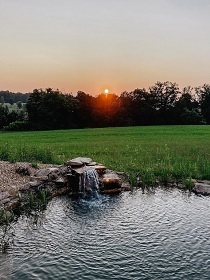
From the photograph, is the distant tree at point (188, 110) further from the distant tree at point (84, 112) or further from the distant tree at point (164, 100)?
→ the distant tree at point (84, 112)

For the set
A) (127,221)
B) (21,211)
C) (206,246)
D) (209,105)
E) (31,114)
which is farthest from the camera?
(209,105)

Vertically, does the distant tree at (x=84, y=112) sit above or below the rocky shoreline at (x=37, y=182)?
above

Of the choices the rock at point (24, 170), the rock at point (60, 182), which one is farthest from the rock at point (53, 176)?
the rock at point (24, 170)

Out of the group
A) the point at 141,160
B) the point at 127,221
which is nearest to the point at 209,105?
the point at 141,160

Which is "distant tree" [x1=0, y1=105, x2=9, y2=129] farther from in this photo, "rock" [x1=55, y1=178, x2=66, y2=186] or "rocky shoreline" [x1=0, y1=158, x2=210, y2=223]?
"rock" [x1=55, y1=178, x2=66, y2=186]

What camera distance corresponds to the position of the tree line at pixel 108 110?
281 ft

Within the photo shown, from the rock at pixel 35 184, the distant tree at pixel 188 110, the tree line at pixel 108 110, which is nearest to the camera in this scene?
the rock at pixel 35 184

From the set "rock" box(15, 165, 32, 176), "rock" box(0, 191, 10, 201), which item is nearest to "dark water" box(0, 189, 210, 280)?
"rock" box(0, 191, 10, 201)

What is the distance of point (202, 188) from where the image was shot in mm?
17359

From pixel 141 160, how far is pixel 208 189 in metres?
7.22

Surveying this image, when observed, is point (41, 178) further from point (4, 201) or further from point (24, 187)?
point (4, 201)

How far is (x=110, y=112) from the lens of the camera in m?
90.2

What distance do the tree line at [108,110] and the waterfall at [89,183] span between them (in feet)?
221

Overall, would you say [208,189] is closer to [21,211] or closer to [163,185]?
[163,185]
